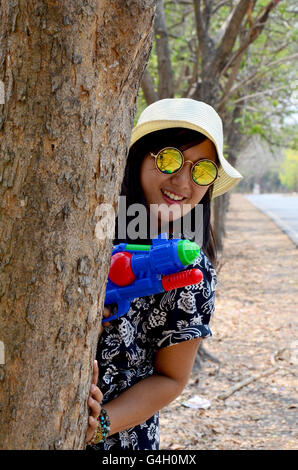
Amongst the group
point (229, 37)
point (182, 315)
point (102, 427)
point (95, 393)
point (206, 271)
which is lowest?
point (102, 427)

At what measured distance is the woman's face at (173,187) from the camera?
1.73 m

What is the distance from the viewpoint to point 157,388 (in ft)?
5.29

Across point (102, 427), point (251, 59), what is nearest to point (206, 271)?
point (102, 427)

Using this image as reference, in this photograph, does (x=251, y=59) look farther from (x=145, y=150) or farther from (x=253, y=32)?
(x=145, y=150)

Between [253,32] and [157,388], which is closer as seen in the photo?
[157,388]

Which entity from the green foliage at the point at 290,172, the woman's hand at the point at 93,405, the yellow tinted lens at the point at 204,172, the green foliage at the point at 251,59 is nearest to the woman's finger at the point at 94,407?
the woman's hand at the point at 93,405

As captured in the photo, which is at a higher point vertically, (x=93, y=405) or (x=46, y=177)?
(x=46, y=177)

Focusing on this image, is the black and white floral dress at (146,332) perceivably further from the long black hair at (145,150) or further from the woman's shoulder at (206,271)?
the long black hair at (145,150)

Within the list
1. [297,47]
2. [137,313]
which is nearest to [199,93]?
[297,47]

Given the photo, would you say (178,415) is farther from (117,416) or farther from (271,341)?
(117,416)

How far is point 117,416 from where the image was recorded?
1553 mm

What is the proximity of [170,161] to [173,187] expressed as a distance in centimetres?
8

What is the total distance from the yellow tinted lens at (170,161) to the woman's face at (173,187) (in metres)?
0.02

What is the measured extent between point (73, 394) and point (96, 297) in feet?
0.74
